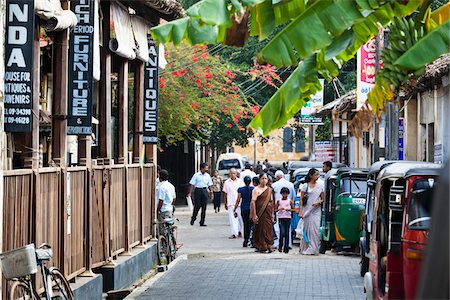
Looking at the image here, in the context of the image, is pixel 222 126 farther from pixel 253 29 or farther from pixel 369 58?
pixel 253 29

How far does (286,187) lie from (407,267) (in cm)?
1291

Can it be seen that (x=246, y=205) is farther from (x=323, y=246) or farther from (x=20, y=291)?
(x=20, y=291)

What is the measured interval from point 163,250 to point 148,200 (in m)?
1.44

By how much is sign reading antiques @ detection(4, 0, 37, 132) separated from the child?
41.8 feet

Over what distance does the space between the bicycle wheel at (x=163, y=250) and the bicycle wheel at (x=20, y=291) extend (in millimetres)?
9811

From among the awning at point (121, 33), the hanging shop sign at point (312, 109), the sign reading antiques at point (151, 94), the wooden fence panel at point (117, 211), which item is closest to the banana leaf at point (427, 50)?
the awning at point (121, 33)

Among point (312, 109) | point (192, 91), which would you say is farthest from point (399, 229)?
point (312, 109)

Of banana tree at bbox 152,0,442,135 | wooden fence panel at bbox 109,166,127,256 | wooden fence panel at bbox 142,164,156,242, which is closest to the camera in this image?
banana tree at bbox 152,0,442,135

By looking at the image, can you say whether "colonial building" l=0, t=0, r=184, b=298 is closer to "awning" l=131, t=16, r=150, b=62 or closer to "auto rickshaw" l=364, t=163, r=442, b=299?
"awning" l=131, t=16, r=150, b=62

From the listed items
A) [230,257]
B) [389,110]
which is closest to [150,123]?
[230,257]

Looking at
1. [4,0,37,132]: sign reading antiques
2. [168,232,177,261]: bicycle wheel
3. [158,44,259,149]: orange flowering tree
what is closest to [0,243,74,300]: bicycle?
[4,0,37,132]: sign reading antiques

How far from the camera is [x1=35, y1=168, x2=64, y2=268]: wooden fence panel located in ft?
34.7

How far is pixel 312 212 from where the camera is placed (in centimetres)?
2122

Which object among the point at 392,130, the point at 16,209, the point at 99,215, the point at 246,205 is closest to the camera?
the point at 16,209
